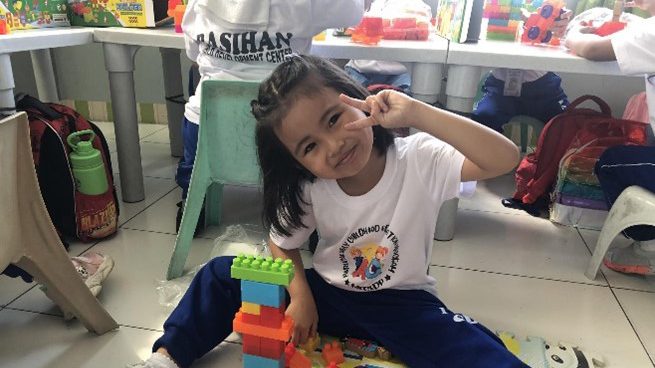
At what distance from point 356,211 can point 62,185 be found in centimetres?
87

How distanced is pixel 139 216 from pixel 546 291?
1.14 meters

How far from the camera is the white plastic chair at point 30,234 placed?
78 centimetres

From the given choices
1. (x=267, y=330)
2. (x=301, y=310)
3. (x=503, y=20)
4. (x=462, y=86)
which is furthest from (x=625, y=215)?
(x=267, y=330)

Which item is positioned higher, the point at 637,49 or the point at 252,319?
the point at 637,49

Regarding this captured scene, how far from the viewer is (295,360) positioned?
2.91ft

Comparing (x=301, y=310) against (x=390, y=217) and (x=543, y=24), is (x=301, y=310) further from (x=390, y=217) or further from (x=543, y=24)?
(x=543, y=24)

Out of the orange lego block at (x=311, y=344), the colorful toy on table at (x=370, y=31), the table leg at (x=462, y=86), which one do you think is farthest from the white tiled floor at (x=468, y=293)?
the colorful toy on table at (x=370, y=31)

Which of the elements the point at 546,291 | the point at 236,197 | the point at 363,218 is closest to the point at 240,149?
the point at 363,218

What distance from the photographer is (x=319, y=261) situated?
0.99 meters

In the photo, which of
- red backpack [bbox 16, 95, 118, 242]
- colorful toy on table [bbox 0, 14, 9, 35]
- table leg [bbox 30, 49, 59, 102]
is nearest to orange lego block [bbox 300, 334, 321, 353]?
red backpack [bbox 16, 95, 118, 242]

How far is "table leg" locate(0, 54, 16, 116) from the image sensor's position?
1.24 meters

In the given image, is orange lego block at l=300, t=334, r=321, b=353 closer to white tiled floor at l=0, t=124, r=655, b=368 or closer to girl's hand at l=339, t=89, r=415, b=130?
white tiled floor at l=0, t=124, r=655, b=368

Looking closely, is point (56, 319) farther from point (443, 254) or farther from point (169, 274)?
point (443, 254)

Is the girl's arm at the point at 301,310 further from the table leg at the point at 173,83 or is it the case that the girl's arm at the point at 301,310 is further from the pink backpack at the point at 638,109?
the pink backpack at the point at 638,109
